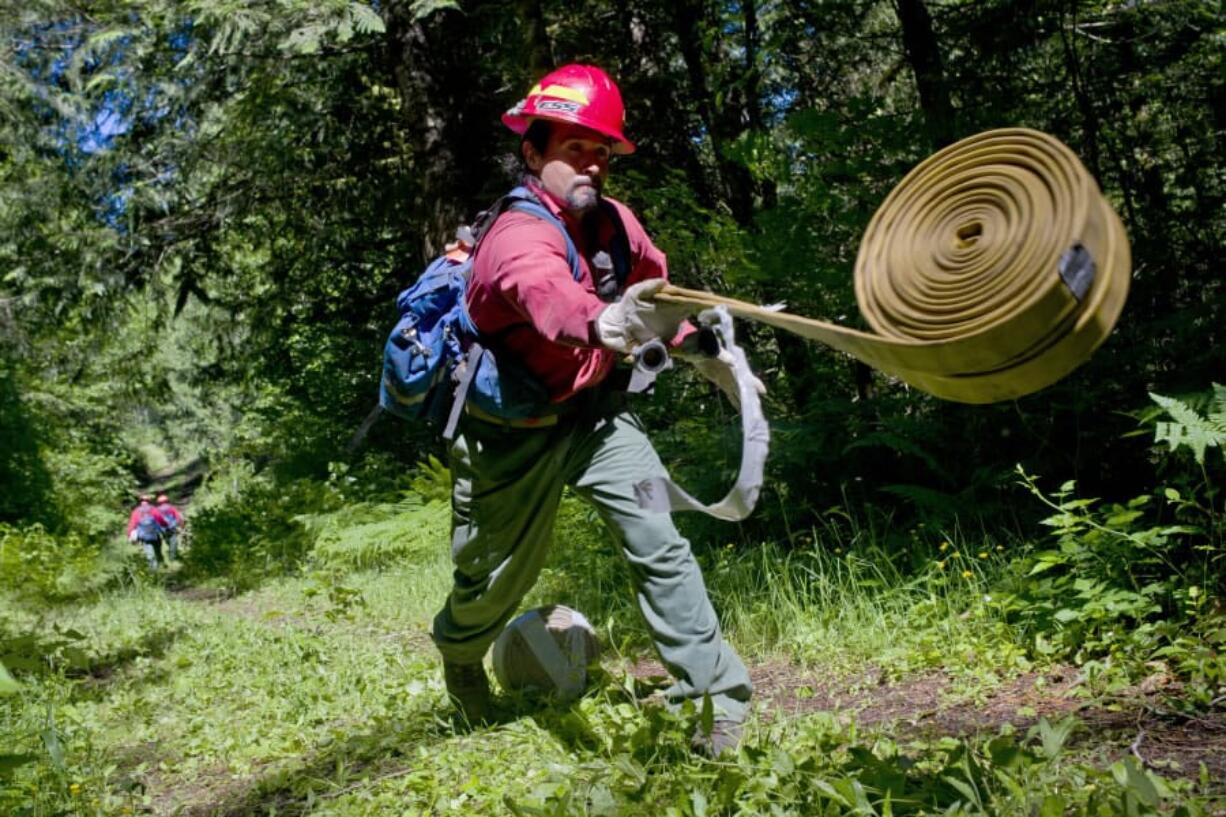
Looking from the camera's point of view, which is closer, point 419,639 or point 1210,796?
point 1210,796

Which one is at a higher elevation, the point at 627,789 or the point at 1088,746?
the point at 627,789

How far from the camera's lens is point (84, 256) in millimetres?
12211

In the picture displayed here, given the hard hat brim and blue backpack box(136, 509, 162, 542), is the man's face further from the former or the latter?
blue backpack box(136, 509, 162, 542)

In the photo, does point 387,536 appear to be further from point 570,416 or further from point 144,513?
point 144,513

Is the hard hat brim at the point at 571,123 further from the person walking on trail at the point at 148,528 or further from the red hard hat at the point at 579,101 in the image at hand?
the person walking on trail at the point at 148,528

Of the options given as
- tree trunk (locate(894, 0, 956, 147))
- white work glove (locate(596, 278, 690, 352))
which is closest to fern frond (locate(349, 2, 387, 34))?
tree trunk (locate(894, 0, 956, 147))

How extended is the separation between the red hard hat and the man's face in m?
0.06

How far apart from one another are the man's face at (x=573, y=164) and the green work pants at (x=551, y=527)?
2.35 ft

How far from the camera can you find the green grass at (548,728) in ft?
9.84

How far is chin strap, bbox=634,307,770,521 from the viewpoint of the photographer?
9.07ft

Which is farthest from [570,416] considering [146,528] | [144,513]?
[144,513]

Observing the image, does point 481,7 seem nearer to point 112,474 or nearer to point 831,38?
point 831,38

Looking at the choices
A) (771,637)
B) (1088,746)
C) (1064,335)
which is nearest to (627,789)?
(1088,746)

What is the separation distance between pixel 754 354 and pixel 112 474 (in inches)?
1127
